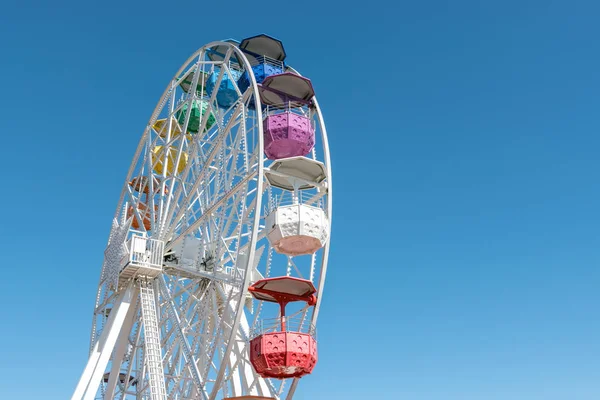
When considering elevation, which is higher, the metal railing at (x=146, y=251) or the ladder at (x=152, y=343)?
the metal railing at (x=146, y=251)

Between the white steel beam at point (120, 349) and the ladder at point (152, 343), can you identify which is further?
the white steel beam at point (120, 349)

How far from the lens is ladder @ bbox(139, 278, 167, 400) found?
16.8 metres

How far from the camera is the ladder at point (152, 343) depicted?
16781mm

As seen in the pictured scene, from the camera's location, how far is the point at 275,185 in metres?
17.6

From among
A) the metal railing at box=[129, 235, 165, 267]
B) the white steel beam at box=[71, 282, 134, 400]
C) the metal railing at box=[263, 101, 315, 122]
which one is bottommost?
the white steel beam at box=[71, 282, 134, 400]

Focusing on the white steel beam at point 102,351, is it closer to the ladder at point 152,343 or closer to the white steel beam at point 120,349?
the white steel beam at point 120,349

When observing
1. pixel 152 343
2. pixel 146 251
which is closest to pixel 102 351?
pixel 152 343

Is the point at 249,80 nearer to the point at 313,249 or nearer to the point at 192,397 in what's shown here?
the point at 313,249

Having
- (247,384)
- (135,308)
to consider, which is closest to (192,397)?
(247,384)

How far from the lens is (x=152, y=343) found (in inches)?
696

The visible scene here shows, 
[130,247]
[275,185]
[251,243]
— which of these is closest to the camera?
[251,243]

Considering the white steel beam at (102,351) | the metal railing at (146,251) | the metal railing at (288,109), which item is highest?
the metal railing at (288,109)

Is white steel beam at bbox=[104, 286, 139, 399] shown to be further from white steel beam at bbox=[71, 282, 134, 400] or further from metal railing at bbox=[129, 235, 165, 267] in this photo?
metal railing at bbox=[129, 235, 165, 267]

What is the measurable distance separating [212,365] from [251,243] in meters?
3.22
